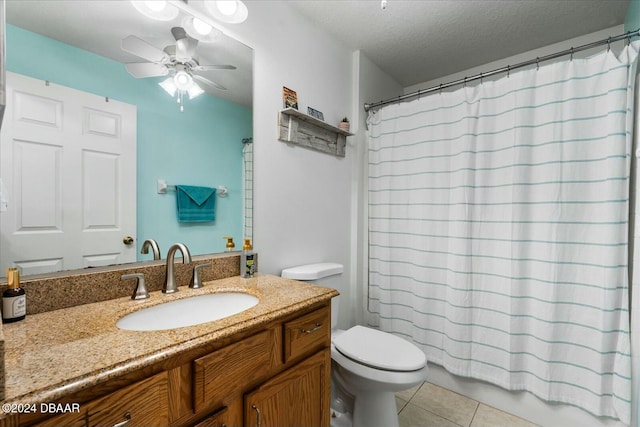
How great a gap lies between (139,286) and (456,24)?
Result: 2363 millimetres

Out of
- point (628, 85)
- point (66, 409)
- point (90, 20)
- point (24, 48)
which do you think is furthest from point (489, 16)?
point (66, 409)

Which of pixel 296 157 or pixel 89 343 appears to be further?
pixel 296 157

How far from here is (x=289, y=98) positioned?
5.67ft

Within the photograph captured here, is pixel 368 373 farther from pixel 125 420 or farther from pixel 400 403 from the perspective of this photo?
pixel 125 420

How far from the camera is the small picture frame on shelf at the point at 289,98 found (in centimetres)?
171

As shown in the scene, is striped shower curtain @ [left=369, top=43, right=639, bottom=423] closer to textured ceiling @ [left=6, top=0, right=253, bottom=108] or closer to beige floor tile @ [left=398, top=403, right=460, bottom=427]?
beige floor tile @ [left=398, top=403, right=460, bottom=427]

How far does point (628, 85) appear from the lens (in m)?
1.38

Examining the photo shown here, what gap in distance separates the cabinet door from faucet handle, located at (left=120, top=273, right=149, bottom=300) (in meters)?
0.55

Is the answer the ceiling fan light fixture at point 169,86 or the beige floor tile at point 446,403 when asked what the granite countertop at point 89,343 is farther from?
the beige floor tile at point 446,403

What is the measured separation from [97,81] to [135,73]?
0.14m

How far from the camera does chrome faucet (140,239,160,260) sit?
1190 mm

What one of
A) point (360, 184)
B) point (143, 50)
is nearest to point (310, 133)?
point (360, 184)

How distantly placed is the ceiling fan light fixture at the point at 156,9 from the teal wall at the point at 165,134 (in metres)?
0.27

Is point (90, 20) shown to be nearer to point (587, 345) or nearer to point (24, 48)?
point (24, 48)
